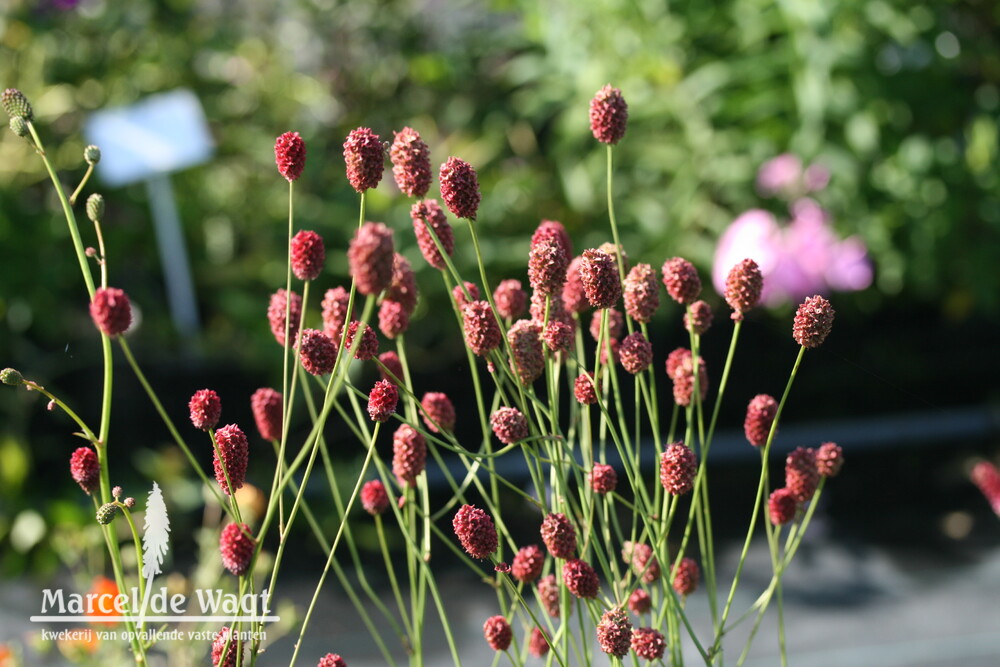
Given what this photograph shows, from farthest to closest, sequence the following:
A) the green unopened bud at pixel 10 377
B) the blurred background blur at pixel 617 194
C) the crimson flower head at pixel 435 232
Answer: the blurred background blur at pixel 617 194, the crimson flower head at pixel 435 232, the green unopened bud at pixel 10 377

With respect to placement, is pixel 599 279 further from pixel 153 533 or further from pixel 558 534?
pixel 153 533

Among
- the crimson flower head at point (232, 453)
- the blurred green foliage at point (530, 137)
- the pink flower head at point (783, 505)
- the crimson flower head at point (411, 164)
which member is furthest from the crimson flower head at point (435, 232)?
the blurred green foliage at point (530, 137)

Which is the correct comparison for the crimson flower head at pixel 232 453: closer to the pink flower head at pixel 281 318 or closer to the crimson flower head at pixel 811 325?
the pink flower head at pixel 281 318

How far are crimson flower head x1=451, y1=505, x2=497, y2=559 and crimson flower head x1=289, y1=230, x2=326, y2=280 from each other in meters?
0.15

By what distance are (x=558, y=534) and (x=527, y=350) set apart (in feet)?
0.34

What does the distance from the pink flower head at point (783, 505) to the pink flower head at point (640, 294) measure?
0.16 meters

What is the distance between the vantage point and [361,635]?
72.4 inches

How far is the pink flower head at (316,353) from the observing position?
0.54 m

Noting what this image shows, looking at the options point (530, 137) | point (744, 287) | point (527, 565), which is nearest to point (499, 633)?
point (527, 565)

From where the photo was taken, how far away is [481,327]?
0.55m

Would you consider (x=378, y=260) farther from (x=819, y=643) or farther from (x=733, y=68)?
(x=733, y=68)

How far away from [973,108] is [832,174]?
48cm

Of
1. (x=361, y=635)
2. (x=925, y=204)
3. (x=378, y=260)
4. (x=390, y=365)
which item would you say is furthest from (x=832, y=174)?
(x=378, y=260)

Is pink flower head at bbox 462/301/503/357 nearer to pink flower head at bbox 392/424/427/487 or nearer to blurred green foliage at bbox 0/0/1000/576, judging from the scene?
pink flower head at bbox 392/424/427/487
